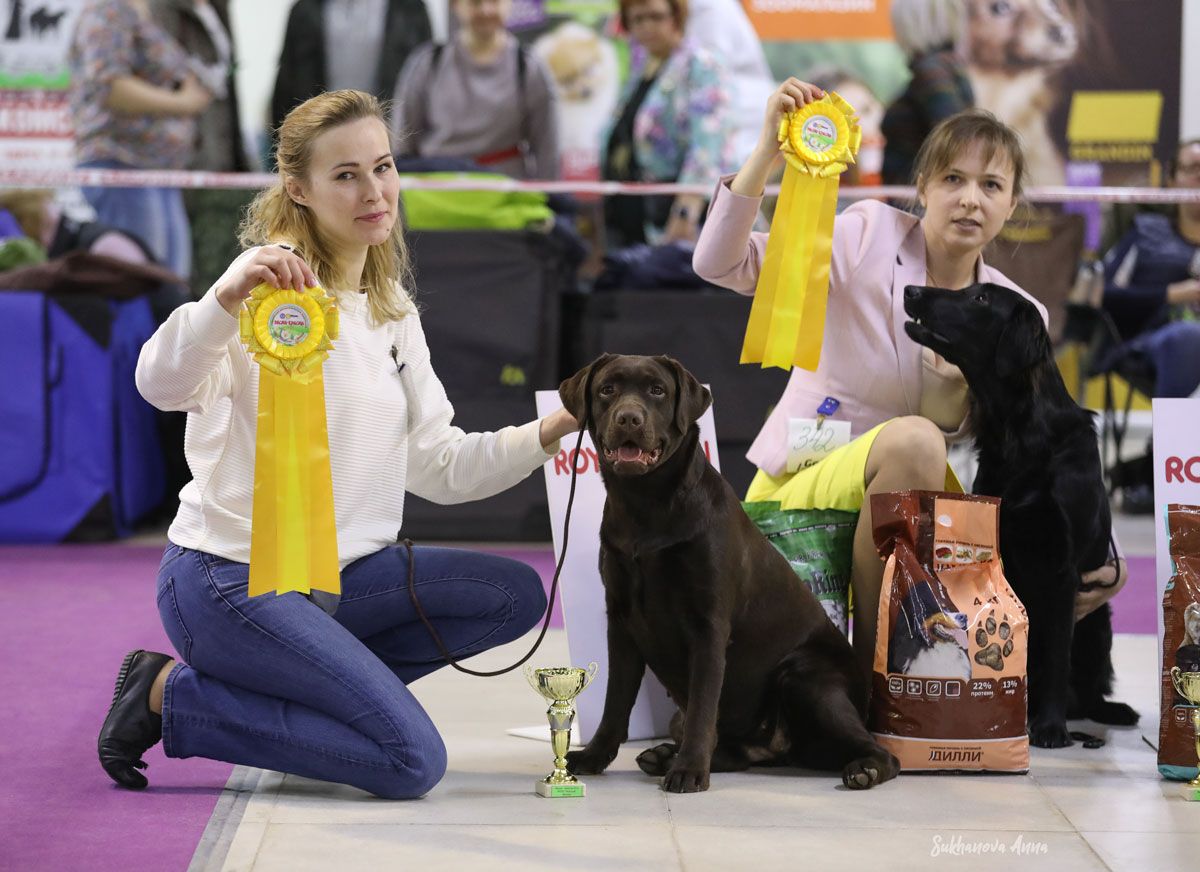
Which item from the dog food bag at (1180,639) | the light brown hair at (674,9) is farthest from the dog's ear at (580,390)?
the light brown hair at (674,9)

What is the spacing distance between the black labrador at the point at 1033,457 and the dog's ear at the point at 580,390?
0.71 metres

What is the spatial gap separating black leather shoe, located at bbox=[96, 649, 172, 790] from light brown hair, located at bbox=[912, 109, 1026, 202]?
1761mm

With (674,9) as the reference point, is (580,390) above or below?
below

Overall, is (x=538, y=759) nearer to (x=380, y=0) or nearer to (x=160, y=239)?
(x=160, y=239)

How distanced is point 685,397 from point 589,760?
65cm

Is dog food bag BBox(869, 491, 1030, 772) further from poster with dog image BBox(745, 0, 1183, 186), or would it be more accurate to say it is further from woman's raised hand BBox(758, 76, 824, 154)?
poster with dog image BBox(745, 0, 1183, 186)

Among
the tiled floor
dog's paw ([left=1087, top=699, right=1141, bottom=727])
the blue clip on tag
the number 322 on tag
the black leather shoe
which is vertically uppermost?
the blue clip on tag

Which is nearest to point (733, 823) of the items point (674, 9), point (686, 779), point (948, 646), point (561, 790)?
point (686, 779)

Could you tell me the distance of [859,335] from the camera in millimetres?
3049

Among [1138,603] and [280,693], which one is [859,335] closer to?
[280,693]

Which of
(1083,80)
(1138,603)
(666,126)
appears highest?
(1083,80)

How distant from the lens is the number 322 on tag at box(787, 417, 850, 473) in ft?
9.84

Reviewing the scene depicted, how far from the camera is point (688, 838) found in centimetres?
222

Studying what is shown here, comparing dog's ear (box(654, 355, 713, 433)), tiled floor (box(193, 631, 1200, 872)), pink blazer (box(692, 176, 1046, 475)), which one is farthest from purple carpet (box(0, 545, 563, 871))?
pink blazer (box(692, 176, 1046, 475))
